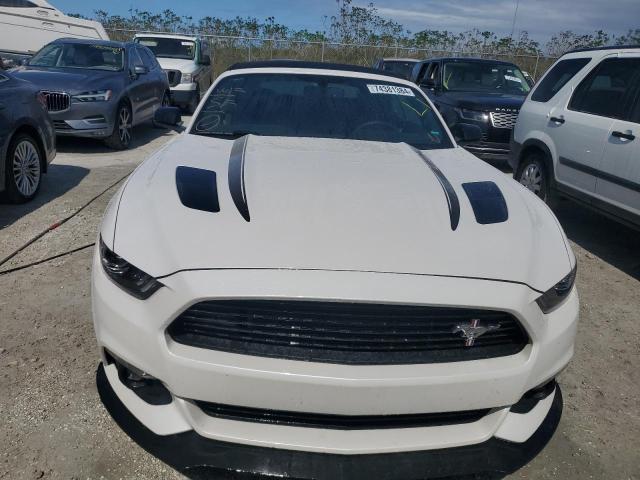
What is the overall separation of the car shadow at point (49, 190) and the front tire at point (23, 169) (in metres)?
0.08

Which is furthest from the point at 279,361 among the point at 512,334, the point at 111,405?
the point at 512,334

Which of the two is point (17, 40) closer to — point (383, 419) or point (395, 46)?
point (383, 419)

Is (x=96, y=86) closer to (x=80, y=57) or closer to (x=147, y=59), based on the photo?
(x=80, y=57)

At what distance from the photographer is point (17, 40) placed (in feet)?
41.5

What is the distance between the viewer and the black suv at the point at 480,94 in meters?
8.34

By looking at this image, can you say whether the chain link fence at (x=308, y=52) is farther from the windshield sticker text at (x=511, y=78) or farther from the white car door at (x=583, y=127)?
the white car door at (x=583, y=127)

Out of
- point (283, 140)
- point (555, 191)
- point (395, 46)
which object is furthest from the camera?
point (395, 46)

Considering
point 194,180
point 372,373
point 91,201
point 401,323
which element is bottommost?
point 91,201

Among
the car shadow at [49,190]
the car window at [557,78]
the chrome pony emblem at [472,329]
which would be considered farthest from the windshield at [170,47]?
the chrome pony emblem at [472,329]

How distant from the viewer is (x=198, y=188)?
7.88ft

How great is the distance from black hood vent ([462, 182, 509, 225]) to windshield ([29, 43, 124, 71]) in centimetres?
811

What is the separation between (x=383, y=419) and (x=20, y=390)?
72.5 inches

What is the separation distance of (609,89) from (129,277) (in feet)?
16.0

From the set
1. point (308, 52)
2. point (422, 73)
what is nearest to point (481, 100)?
point (422, 73)
